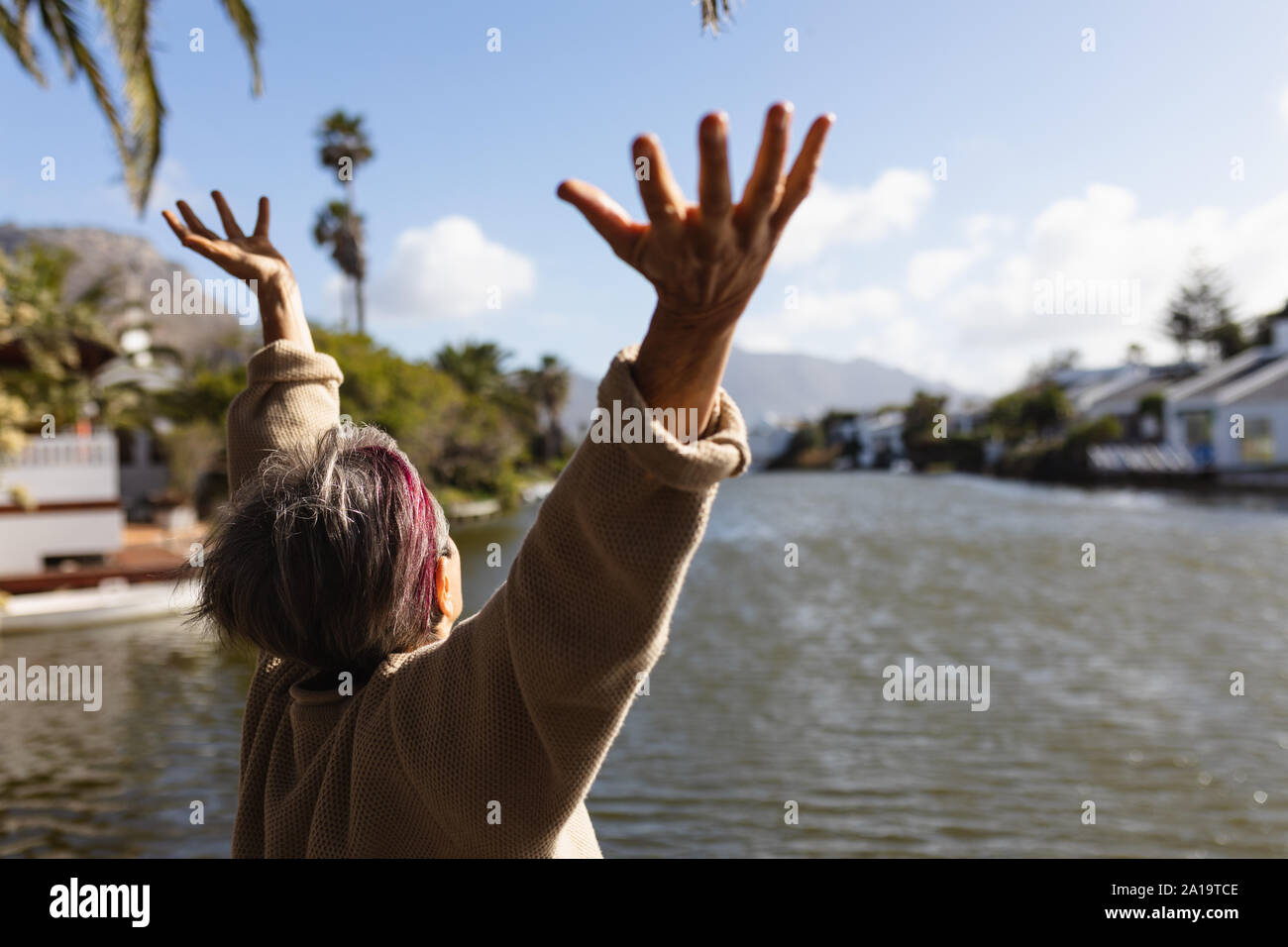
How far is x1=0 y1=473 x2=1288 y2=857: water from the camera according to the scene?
757 cm

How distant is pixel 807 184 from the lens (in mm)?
767

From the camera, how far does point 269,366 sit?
5.15 ft

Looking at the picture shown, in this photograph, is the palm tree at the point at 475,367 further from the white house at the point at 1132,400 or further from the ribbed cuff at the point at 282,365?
the ribbed cuff at the point at 282,365

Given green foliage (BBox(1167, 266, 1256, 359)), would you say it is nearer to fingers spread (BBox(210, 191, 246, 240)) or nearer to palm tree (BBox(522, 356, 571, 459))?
palm tree (BBox(522, 356, 571, 459))

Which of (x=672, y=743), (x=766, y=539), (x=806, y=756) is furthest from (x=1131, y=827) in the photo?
(x=766, y=539)

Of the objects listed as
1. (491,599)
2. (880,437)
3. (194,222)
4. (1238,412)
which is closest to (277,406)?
(194,222)

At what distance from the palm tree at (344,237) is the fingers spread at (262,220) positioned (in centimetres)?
3502

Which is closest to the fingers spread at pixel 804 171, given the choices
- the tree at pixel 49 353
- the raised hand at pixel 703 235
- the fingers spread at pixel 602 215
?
the raised hand at pixel 703 235

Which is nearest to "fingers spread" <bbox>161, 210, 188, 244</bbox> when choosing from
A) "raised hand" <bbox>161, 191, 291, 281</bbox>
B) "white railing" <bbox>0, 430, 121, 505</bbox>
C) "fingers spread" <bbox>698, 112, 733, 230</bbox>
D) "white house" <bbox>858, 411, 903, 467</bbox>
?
"raised hand" <bbox>161, 191, 291, 281</bbox>

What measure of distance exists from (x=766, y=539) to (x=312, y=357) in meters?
27.0

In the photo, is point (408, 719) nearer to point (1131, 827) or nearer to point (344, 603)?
point (344, 603)

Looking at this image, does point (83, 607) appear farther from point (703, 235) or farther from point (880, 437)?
point (880, 437)

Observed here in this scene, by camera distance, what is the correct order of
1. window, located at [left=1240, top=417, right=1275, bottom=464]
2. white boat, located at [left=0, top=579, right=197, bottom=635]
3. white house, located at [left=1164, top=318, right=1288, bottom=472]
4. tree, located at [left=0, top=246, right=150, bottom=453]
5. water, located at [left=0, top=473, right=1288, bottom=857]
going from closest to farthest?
water, located at [left=0, top=473, right=1288, bottom=857], white boat, located at [left=0, top=579, right=197, bottom=635], tree, located at [left=0, top=246, right=150, bottom=453], white house, located at [left=1164, top=318, right=1288, bottom=472], window, located at [left=1240, top=417, right=1275, bottom=464]

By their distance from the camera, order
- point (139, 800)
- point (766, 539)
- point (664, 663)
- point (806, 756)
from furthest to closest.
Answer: point (766, 539)
point (664, 663)
point (806, 756)
point (139, 800)
